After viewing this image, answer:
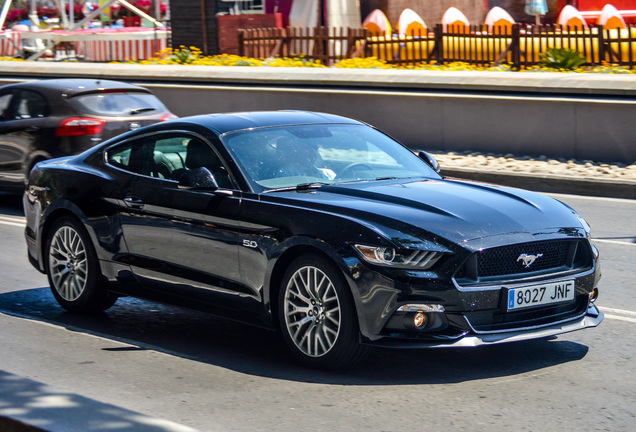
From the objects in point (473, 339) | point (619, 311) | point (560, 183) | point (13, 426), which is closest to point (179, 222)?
point (473, 339)

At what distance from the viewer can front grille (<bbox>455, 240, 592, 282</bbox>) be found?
5625 mm

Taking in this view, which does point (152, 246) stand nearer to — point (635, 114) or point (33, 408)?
point (33, 408)

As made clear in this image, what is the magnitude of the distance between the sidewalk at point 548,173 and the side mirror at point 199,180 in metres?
8.51

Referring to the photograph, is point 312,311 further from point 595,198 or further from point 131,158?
point 595,198

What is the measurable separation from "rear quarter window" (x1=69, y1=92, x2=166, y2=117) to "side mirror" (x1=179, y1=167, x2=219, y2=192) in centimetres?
658

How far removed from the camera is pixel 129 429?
401cm

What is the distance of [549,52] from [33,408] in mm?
18226

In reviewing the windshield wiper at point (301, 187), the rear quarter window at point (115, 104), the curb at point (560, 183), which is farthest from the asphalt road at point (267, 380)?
the curb at point (560, 183)

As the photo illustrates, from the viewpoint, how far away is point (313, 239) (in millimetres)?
5859

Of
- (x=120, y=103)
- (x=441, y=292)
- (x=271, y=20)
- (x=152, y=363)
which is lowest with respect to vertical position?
(x=152, y=363)

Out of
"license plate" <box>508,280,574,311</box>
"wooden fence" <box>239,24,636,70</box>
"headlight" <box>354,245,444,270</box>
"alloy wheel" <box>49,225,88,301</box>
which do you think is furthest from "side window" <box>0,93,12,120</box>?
"wooden fence" <box>239,24,636,70</box>

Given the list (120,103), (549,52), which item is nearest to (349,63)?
(549,52)

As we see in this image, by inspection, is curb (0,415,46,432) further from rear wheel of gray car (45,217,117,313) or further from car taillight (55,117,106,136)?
car taillight (55,117,106,136)

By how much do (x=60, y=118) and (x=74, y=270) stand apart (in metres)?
5.65
